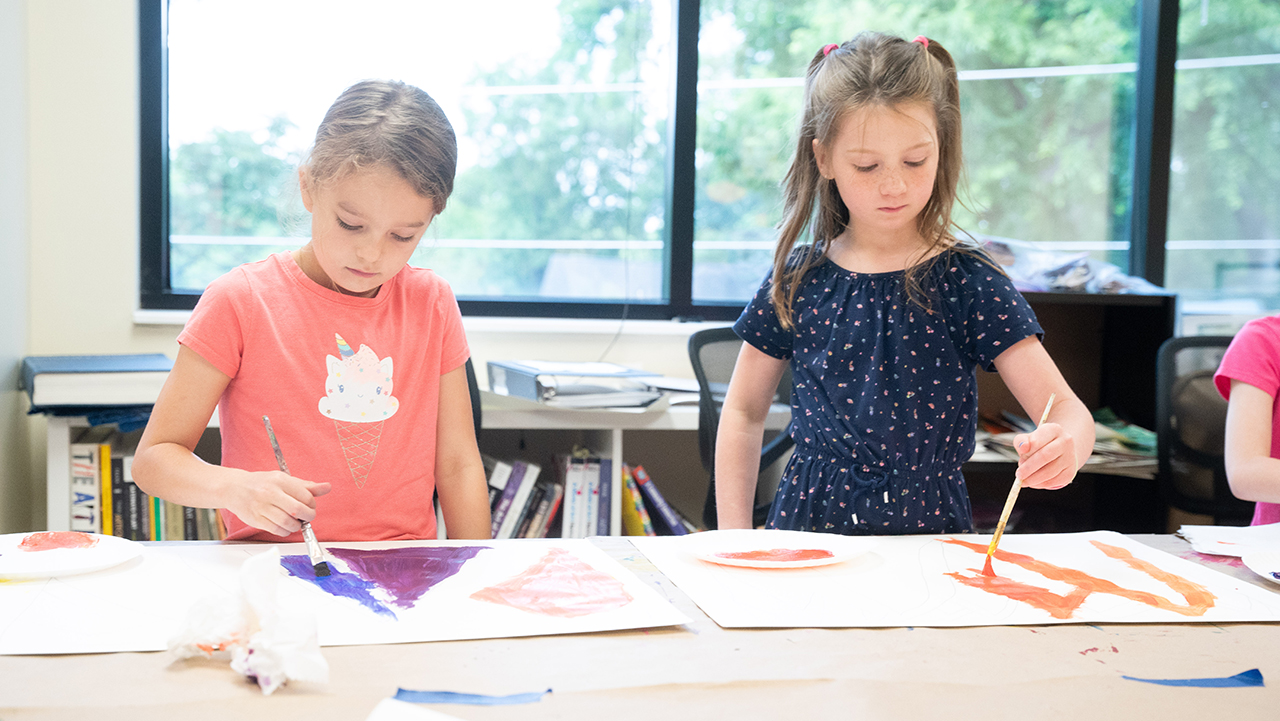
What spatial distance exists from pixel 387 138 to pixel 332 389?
30cm

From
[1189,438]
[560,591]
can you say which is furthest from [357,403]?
[1189,438]

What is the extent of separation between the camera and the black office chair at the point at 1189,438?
6.32 feet

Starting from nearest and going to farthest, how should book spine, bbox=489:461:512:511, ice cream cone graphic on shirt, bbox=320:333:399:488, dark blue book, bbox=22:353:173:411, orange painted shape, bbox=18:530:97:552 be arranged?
orange painted shape, bbox=18:530:97:552 → ice cream cone graphic on shirt, bbox=320:333:399:488 → dark blue book, bbox=22:353:173:411 → book spine, bbox=489:461:512:511

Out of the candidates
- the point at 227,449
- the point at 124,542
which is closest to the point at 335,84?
the point at 227,449

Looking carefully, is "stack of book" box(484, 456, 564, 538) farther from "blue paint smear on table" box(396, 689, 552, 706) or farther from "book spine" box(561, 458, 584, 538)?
"blue paint smear on table" box(396, 689, 552, 706)

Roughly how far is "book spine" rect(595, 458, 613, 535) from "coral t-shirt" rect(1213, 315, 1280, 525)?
1.13 metres

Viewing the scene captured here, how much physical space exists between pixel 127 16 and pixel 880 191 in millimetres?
1857

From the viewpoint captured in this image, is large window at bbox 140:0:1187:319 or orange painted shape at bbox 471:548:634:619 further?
large window at bbox 140:0:1187:319

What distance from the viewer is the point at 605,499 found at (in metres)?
1.95

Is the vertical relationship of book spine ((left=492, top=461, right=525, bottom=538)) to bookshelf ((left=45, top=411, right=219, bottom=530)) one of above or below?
below

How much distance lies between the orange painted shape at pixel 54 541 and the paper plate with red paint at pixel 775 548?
1.86 feet

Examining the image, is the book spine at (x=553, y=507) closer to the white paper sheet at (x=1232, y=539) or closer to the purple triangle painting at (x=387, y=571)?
the purple triangle painting at (x=387, y=571)

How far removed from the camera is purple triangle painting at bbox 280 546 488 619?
718 millimetres

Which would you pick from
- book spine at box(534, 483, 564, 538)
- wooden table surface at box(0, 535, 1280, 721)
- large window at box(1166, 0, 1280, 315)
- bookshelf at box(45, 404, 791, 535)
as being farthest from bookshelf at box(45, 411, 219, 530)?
large window at box(1166, 0, 1280, 315)
